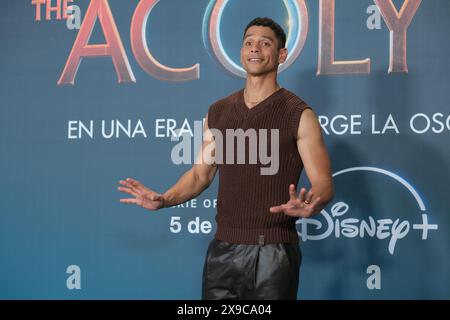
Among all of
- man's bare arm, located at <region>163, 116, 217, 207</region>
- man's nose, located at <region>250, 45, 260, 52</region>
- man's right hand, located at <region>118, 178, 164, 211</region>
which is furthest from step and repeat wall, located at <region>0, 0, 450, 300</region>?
man's right hand, located at <region>118, 178, 164, 211</region>

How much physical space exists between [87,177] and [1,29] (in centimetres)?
118

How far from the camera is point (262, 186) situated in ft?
7.88

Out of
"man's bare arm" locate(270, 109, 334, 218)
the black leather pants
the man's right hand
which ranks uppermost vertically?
"man's bare arm" locate(270, 109, 334, 218)

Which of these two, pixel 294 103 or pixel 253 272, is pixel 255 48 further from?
pixel 253 272

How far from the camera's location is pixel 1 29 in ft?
13.4

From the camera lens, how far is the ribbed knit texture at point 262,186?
7.80 ft

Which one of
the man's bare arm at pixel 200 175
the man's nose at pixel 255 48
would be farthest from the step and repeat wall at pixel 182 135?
the man's nose at pixel 255 48

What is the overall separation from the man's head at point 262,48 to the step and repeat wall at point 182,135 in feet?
3.28

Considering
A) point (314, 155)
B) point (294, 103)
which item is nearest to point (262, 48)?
point (294, 103)

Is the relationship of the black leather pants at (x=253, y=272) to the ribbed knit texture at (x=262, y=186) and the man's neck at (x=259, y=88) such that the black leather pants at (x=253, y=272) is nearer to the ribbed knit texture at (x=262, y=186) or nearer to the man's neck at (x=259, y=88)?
the ribbed knit texture at (x=262, y=186)

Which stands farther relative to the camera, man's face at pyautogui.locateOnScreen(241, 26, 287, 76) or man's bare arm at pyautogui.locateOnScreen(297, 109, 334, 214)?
man's face at pyautogui.locateOnScreen(241, 26, 287, 76)

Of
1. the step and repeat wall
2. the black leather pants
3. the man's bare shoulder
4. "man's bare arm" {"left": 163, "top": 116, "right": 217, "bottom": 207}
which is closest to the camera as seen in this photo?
the black leather pants

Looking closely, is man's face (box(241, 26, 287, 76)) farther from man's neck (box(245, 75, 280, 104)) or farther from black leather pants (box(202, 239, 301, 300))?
black leather pants (box(202, 239, 301, 300))

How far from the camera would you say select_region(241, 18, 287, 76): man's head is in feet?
8.27
